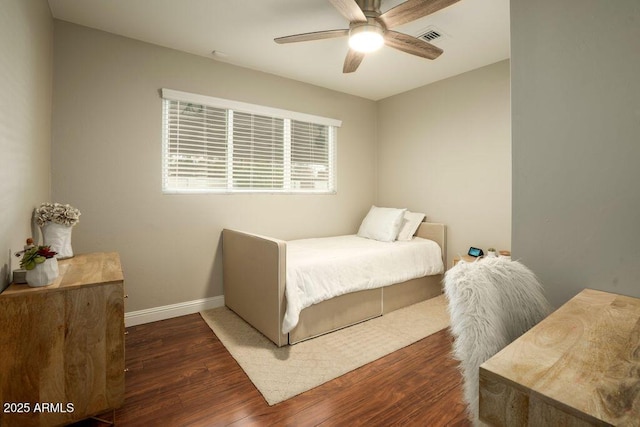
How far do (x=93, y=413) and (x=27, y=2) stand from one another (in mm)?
2258

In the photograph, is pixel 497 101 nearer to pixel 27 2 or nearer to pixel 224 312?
pixel 224 312

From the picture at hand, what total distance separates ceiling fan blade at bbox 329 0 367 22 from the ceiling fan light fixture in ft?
0.17

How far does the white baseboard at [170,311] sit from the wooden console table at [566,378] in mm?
2843

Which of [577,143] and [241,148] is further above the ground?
[241,148]

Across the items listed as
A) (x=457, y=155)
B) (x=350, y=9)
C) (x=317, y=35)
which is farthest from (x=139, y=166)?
(x=457, y=155)

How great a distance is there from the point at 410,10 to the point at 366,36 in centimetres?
30

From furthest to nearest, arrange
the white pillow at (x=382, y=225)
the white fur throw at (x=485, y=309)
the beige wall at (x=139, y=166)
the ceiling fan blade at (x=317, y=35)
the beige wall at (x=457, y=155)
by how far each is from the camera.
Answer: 1. the white pillow at (x=382, y=225)
2. the beige wall at (x=457, y=155)
3. the beige wall at (x=139, y=166)
4. the ceiling fan blade at (x=317, y=35)
5. the white fur throw at (x=485, y=309)

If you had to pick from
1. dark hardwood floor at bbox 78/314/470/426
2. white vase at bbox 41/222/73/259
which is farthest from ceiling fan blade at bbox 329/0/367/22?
dark hardwood floor at bbox 78/314/470/426

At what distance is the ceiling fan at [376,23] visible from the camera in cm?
174

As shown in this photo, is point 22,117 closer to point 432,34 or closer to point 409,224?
point 432,34

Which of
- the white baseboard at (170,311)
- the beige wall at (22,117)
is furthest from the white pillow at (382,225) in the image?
the beige wall at (22,117)

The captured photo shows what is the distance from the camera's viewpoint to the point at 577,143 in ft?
4.32

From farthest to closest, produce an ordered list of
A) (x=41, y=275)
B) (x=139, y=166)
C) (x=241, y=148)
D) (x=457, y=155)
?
1. (x=457, y=155)
2. (x=241, y=148)
3. (x=139, y=166)
4. (x=41, y=275)

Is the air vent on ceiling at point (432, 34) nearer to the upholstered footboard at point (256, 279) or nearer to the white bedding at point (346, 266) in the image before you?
the white bedding at point (346, 266)
